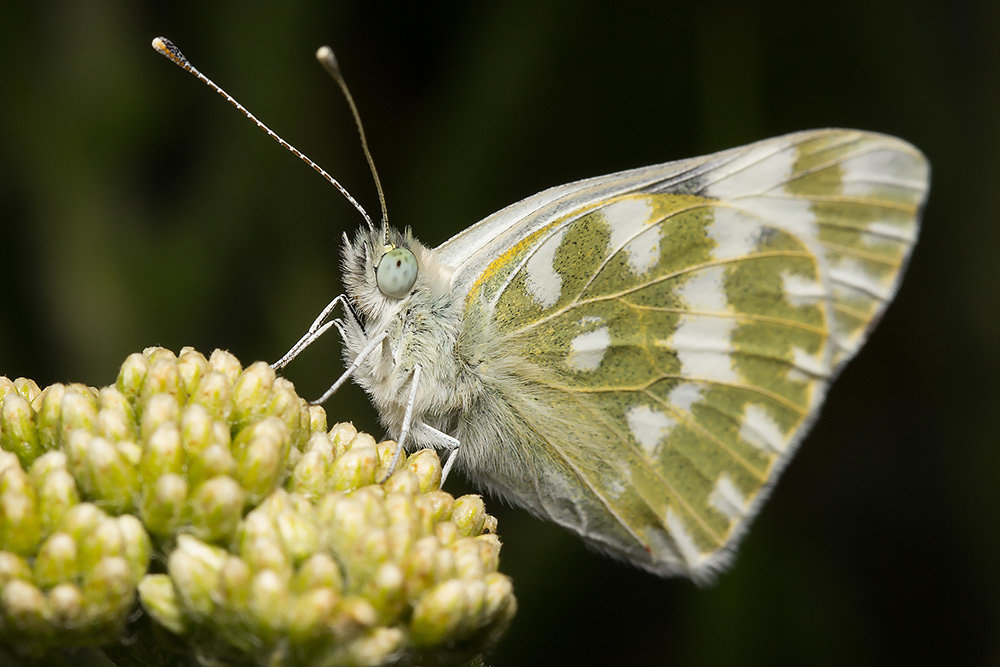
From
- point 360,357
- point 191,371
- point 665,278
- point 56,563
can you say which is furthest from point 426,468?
point 665,278

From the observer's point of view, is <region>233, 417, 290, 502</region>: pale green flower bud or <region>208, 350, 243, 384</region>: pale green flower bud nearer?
<region>233, 417, 290, 502</region>: pale green flower bud

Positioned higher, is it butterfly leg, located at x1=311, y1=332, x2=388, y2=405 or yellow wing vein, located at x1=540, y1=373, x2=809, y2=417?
butterfly leg, located at x1=311, y1=332, x2=388, y2=405

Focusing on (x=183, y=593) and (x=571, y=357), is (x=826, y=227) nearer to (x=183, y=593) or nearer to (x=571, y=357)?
(x=571, y=357)

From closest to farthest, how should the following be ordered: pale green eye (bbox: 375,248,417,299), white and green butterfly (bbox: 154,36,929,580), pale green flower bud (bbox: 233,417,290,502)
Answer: pale green flower bud (bbox: 233,417,290,502) → pale green eye (bbox: 375,248,417,299) → white and green butterfly (bbox: 154,36,929,580)

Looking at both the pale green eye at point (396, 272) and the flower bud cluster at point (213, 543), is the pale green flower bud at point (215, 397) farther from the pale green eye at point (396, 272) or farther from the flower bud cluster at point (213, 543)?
the pale green eye at point (396, 272)

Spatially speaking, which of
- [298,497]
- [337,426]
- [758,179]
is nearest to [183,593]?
[298,497]

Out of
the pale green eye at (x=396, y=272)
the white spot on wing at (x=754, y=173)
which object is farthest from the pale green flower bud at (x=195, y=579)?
the white spot on wing at (x=754, y=173)

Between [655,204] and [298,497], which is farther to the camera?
[655,204]

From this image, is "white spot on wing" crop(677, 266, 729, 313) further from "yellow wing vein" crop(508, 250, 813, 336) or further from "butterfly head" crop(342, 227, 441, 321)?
"butterfly head" crop(342, 227, 441, 321)

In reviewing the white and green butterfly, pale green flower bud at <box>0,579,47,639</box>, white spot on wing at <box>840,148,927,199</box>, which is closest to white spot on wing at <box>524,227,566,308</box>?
the white and green butterfly
